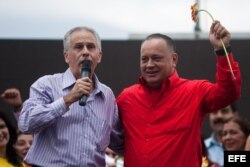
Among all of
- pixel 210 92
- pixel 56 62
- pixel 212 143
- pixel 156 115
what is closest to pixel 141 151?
pixel 156 115

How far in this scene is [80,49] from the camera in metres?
4.62

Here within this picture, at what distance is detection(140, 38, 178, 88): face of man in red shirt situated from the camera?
15.4 feet

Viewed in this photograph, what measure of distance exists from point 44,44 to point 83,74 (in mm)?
5227

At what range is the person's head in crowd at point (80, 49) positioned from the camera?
4.59 metres

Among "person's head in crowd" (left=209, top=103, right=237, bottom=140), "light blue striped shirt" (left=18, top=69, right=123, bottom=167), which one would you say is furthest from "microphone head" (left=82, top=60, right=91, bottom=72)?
"person's head in crowd" (left=209, top=103, right=237, bottom=140)

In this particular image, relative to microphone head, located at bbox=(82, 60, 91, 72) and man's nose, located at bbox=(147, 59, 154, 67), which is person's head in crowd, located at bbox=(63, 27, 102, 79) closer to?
microphone head, located at bbox=(82, 60, 91, 72)

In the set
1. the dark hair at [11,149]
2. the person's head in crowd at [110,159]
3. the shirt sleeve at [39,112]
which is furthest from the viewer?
the person's head in crowd at [110,159]

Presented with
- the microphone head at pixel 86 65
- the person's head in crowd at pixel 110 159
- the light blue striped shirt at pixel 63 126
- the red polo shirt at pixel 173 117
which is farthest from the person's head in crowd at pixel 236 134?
the microphone head at pixel 86 65

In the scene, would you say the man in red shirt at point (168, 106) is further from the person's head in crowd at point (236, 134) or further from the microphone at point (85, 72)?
the person's head in crowd at point (236, 134)

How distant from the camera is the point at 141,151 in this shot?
4.60m

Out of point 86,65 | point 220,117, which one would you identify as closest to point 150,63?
point 86,65

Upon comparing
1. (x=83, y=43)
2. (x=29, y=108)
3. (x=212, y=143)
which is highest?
(x=83, y=43)

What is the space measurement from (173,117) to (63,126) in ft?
2.17

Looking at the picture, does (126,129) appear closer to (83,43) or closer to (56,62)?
(83,43)
